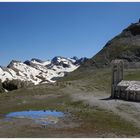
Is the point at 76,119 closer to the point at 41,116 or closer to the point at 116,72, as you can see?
the point at 41,116

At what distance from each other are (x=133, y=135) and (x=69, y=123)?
10.9m

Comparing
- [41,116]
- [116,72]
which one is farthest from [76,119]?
[116,72]

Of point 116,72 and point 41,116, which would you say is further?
point 116,72

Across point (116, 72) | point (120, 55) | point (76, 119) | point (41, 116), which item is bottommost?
point (41, 116)

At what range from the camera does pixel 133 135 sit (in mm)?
38125

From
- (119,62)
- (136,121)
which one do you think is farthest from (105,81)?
(136,121)

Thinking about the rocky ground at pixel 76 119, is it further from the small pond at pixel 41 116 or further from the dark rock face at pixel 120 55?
the dark rock face at pixel 120 55

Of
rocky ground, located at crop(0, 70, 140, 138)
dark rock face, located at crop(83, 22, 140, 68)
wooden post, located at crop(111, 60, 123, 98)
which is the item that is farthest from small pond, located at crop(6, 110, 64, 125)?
dark rock face, located at crop(83, 22, 140, 68)

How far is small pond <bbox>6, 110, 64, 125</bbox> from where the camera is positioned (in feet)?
157

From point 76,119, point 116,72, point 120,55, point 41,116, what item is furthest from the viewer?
point 120,55

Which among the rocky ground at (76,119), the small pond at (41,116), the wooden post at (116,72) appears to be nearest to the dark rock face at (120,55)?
the wooden post at (116,72)

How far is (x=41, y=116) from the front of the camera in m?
52.6

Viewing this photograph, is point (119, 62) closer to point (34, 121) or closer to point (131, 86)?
point (131, 86)

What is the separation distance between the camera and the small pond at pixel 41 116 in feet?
157
